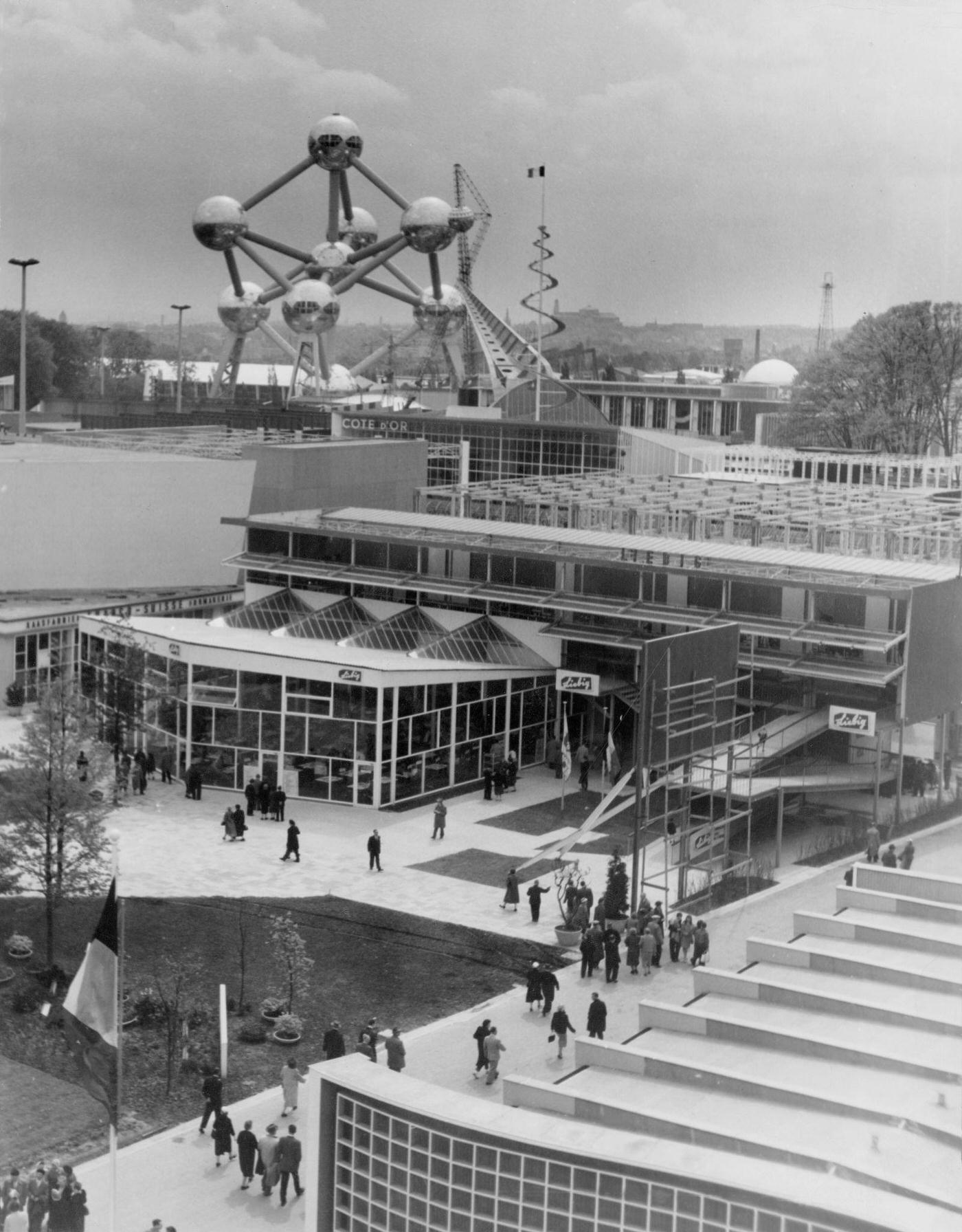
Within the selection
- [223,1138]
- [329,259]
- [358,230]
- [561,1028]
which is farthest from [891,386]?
[223,1138]

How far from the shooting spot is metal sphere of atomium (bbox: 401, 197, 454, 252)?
33938 millimetres

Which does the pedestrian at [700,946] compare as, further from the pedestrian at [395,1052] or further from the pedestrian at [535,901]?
the pedestrian at [395,1052]

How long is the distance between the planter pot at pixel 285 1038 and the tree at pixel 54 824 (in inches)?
83.4

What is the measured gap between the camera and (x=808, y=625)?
17.5 meters

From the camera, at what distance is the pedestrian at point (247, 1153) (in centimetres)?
951

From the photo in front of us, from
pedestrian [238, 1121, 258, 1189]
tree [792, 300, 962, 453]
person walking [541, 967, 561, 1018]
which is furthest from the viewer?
tree [792, 300, 962, 453]

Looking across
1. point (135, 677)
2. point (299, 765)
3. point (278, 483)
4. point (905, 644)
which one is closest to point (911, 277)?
point (905, 644)

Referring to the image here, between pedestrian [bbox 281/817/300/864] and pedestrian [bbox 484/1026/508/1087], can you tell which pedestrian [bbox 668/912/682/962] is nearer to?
pedestrian [bbox 484/1026/508/1087]

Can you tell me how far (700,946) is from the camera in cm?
1253

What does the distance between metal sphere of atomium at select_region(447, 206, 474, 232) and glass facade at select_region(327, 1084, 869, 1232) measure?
93.6 feet

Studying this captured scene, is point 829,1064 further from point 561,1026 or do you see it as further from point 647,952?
point 647,952

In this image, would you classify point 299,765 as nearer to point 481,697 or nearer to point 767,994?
point 481,697

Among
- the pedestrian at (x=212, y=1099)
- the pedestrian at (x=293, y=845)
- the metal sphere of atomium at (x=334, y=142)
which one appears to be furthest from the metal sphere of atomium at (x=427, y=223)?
the pedestrian at (x=212, y=1099)

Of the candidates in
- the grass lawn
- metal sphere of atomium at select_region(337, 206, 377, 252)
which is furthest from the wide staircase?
metal sphere of atomium at select_region(337, 206, 377, 252)
